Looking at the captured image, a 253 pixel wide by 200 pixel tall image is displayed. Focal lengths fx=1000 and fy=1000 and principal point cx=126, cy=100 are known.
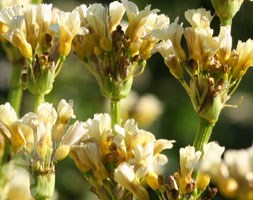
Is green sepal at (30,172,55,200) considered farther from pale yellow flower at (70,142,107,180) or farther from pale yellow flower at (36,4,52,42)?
pale yellow flower at (36,4,52,42)

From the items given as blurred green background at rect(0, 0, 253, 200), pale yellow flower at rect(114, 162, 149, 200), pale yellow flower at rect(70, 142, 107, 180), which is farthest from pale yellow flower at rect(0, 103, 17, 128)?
blurred green background at rect(0, 0, 253, 200)

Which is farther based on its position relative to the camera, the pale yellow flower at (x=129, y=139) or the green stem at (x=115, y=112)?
the green stem at (x=115, y=112)

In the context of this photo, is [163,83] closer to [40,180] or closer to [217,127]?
[217,127]

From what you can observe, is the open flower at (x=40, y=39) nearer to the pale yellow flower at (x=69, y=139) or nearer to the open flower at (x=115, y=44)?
the open flower at (x=115, y=44)

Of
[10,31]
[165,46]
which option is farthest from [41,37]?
[165,46]

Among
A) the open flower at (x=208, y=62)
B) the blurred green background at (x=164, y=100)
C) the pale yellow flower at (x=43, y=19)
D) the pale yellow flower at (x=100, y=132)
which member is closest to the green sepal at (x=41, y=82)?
the pale yellow flower at (x=43, y=19)
